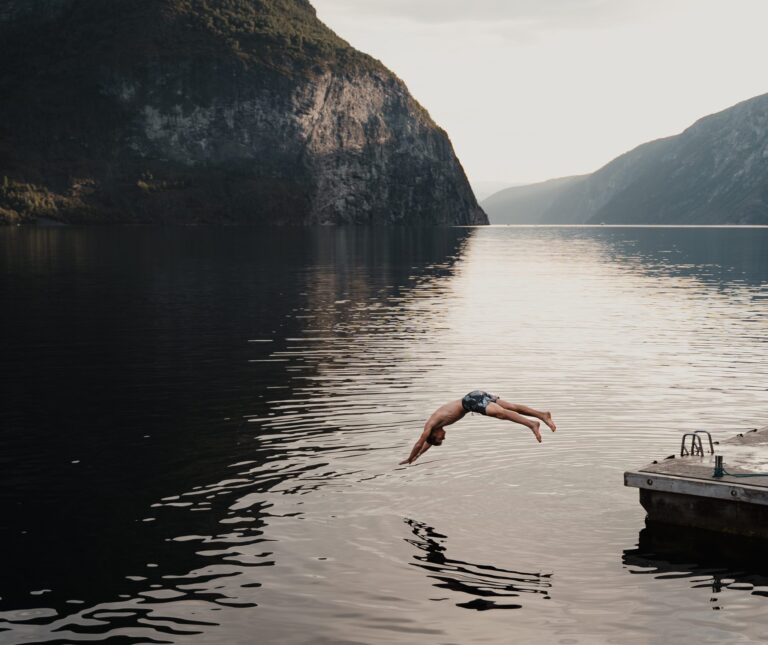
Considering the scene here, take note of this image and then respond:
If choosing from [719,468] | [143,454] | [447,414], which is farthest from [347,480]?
[719,468]

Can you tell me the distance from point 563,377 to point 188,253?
104 meters

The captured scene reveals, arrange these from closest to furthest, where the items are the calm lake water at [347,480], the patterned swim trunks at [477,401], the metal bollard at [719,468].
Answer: the calm lake water at [347,480] → the metal bollard at [719,468] → the patterned swim trunks at [477,401]

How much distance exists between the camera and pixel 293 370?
41.6m

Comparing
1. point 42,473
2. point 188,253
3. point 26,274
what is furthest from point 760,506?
point 188,253

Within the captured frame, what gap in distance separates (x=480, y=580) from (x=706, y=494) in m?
5.18

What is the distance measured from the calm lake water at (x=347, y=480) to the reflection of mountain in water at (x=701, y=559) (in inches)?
3.2

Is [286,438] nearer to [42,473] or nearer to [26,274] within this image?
[42,473]

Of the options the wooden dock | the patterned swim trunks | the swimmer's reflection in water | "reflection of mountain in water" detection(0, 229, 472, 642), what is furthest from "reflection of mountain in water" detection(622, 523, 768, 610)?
"reflection of mountain in water" detection(0, 229, 472, 642)

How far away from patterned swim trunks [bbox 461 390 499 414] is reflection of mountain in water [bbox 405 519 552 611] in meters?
3.17

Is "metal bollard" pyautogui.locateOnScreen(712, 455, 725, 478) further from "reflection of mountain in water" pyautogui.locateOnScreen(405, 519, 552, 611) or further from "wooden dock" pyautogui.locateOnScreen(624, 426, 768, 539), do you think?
"reflection of mountain in water" pyautogui.locateOnScreen(405, 519, 552, 611)

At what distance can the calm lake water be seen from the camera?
17219mm

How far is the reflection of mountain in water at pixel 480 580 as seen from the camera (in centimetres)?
1780

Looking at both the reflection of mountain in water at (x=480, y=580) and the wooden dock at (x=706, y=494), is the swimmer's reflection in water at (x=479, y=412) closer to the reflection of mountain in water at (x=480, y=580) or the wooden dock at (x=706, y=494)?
the wooden dock at (x=706, y=494)

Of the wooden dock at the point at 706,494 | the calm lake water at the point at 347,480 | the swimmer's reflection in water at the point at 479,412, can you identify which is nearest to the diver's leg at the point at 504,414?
the swimmer's reflection in water at the point at 479,412
